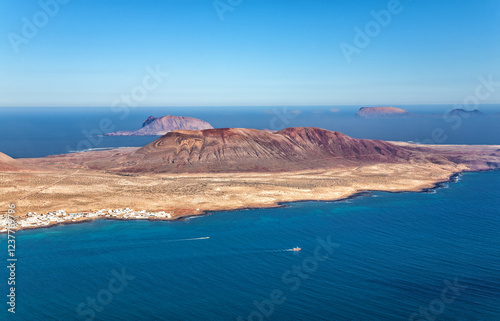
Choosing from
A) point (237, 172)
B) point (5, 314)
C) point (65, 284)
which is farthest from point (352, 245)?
point (237, 172)

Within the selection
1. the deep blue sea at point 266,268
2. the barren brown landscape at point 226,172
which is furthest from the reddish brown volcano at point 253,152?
the deep blue sea at point 266,268

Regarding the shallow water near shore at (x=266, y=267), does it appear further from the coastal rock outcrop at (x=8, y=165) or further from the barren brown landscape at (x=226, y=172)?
the coastal rock outcrop at (x=8, y=165)

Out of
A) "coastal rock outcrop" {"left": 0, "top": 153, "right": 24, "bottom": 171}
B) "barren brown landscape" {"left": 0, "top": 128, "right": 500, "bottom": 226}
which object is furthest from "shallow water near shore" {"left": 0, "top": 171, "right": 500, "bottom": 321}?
"coastal rock outcrop" {"left": 0, "top": 153, "right": 24, "bottom": 171}

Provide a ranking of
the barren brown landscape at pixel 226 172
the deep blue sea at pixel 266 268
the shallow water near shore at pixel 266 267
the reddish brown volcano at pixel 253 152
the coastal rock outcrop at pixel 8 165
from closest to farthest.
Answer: the deep blue sea at pixel 266 268
the shallow water near shore at pixel 266 267
the barren brown landscape at pixel 226 172
the coastal rock outcrop at pixel 8 165
the reddish brown volcano at pixel 253 152

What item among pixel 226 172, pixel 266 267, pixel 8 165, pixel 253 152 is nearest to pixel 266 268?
pixel 266 267

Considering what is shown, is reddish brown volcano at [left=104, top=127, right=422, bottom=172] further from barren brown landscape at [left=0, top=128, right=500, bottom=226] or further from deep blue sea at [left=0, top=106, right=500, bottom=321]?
deep blue sea at [left=0, top=106, right=500, bottom=321]

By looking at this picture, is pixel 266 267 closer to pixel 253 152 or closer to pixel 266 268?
pixel 266 268
